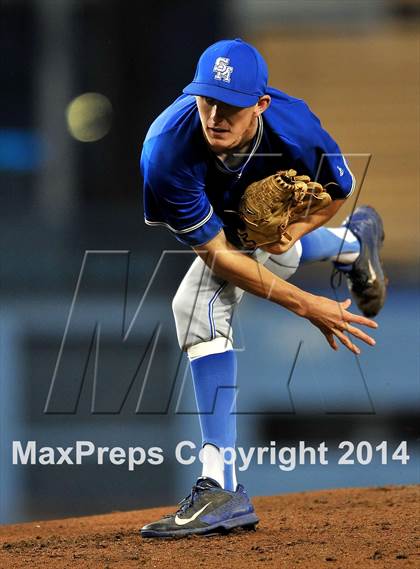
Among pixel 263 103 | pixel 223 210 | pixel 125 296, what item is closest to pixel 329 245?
pixel 223 210

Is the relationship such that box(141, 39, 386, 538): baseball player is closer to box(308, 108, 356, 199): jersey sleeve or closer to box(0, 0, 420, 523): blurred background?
box(308, 108, 356, 199): jersey sleeve

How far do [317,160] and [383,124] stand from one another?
14.7 feet

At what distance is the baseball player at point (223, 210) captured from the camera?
2877mm

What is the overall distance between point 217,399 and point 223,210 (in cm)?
54

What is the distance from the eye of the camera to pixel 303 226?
3.26 m

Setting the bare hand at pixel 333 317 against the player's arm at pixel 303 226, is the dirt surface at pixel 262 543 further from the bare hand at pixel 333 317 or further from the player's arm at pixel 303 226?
the player's arm at pixel 303 226

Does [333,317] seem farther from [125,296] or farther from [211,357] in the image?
[125,296]

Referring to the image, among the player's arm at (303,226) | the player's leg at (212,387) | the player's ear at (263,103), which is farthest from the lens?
the player's arm at (303,226)

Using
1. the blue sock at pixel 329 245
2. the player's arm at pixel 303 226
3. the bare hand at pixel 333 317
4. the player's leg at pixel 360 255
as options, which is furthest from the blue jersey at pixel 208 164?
the player's leg at pixel 360 255

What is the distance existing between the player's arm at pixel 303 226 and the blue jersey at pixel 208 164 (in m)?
0.12

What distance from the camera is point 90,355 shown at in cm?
570

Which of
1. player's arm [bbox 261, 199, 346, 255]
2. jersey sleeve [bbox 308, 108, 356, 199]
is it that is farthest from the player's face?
player's arm [bbox 261, 199, 346, 255]

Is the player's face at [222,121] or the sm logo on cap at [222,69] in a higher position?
the sm logo on cap at [222,69]

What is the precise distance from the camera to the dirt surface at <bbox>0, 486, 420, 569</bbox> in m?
2.73
